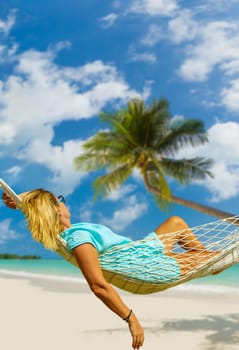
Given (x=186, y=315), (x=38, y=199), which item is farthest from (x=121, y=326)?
(x=38, y=199)

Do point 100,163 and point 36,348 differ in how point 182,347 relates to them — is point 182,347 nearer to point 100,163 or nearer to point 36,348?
point 36,348

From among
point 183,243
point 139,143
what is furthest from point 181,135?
point 183,243

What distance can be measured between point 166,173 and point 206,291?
379 centimetres

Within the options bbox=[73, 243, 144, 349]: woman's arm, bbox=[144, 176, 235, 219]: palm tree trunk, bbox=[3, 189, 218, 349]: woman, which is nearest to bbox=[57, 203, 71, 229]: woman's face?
bbox=[3, 189, 218, 349]: woman

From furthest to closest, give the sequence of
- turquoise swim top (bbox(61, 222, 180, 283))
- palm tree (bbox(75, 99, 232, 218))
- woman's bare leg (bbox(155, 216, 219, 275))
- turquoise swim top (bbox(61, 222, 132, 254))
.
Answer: palm tree (bbox(75, 99, 232, 218)) < woman's bare leg (bbox(155, 216, 219, 275)) < turquoise swim top (bbox(61, 222, 180, 283)) < turquoise swim top (bbox(61, 222, 132, 254))

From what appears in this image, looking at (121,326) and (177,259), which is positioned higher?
(121,326)

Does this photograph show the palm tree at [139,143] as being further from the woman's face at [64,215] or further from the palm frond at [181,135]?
the woman's face at [64,215]

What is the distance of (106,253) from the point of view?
201 cm

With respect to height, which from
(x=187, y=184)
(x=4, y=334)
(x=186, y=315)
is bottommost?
(x=4, y=334)

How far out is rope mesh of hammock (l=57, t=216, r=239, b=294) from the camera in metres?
2.02

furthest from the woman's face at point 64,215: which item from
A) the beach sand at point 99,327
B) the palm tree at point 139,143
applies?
the palm tree at point 139,143

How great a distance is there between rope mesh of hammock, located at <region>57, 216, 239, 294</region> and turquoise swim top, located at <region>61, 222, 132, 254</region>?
0.09 feet

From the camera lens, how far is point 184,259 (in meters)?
2.20

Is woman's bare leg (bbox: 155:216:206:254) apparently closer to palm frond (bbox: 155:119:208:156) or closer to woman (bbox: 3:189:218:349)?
woman (bbox: 3:189:218:349)
